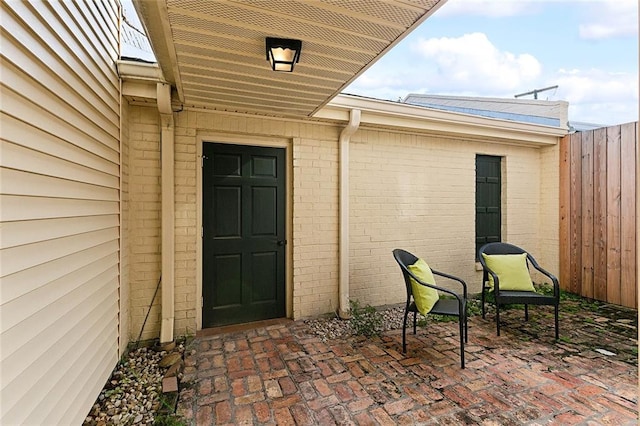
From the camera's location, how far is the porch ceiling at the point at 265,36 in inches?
66.5

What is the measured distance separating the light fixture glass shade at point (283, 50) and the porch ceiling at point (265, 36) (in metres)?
0.04

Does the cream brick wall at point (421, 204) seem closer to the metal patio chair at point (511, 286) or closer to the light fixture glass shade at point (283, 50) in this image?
the metal patio chair at point (511, 286)

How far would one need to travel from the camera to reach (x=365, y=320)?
3631mm

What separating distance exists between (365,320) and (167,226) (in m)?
2.37

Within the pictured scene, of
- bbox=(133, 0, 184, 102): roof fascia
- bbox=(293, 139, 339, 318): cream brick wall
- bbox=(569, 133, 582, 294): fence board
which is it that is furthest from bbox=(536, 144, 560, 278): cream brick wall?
bbox=(133, 0, 184, 102): roof fascia

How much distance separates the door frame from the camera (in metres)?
3.33

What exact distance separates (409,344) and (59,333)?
8.93 feet

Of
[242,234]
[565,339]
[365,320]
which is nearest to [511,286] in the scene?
[565,339]

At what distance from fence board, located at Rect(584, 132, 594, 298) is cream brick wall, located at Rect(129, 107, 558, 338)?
1.32ft

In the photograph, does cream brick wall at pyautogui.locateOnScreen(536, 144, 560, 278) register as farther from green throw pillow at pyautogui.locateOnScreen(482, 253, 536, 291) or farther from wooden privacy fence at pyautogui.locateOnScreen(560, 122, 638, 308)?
green throw pillow at pyautogui.locateOnScreen(482, 253, 536, 291)

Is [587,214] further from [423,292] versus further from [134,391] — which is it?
[134,391]

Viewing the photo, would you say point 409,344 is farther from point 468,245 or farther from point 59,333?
point 59,333

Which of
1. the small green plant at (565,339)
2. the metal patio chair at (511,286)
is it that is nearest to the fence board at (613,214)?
the metal patio chair at (511,286)

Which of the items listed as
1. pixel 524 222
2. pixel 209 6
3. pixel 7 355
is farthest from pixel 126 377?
pixel 524 222
